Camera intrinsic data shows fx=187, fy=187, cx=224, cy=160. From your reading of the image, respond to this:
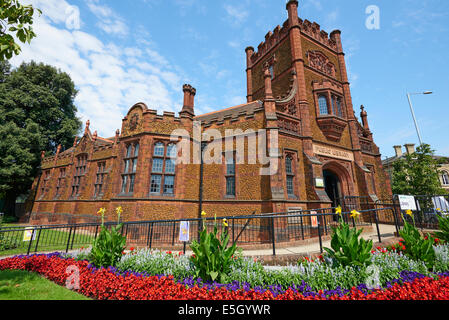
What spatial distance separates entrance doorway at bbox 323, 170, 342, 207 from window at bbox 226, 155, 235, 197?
26.7 feet

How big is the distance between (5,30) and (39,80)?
103 ft

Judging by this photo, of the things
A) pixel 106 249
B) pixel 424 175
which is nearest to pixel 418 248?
pixel 106 249

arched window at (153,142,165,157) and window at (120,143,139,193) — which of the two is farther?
arched window at (153,142,165,157)

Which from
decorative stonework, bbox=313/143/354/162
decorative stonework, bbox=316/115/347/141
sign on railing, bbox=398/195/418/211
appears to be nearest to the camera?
sign on railing, bbox=398/195/418/211

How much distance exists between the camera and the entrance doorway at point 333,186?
47.9 feet

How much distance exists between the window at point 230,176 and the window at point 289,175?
3.45 metres

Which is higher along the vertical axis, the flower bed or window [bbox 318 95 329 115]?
window [bbox 318 95 329 115]

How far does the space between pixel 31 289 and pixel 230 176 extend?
970 cm

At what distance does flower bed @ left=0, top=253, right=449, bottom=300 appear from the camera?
313 cm

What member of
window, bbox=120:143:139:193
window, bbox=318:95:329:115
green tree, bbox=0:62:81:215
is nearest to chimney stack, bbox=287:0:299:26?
window, bbox=318:95:329:115

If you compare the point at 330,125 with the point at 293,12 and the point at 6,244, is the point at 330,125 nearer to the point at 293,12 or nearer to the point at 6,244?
the point at 293,12

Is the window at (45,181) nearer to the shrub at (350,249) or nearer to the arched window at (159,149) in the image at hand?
the arched window at (159,149)

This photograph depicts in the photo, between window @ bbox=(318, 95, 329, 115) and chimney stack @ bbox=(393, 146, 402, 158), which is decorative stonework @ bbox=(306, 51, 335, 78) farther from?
chimney stack @ bbox=(393, 146, 402, 158)
